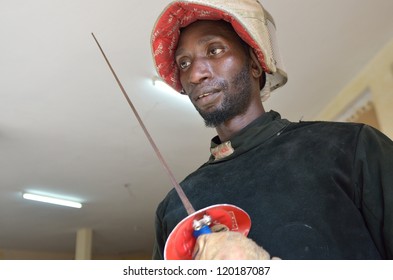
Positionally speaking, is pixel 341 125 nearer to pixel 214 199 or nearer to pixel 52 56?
pixel 214 199

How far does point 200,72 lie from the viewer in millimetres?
1065

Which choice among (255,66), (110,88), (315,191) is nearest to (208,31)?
(255,66)

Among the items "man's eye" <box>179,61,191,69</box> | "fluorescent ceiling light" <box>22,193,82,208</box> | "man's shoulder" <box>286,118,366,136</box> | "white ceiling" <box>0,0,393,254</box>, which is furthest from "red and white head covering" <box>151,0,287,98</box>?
"fluorescent ceiling light" <box>22,193,82,208</box>

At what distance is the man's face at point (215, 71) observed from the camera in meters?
1.05

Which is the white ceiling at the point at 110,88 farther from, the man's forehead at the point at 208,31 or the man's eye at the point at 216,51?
the man's eye at the point at 216,51

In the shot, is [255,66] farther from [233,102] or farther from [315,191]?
[315,191]

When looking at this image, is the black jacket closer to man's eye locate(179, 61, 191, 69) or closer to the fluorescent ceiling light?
man's eye locate(179, 61, 191, 69)

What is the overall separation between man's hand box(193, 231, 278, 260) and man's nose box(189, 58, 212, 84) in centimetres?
→ 58

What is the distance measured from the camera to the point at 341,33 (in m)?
2.97

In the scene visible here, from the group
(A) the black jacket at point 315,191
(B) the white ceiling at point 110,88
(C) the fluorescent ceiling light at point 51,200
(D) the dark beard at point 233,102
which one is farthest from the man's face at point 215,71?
(C) the fluorescent ceiling light at point 51,200

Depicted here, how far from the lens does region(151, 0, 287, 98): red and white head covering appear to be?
41.8 inches

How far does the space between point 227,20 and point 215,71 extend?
171 mm

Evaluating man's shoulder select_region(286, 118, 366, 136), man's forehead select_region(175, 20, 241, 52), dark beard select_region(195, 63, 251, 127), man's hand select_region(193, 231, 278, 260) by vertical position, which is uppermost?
man's forehead select_region(175, 20, 241, 52)
